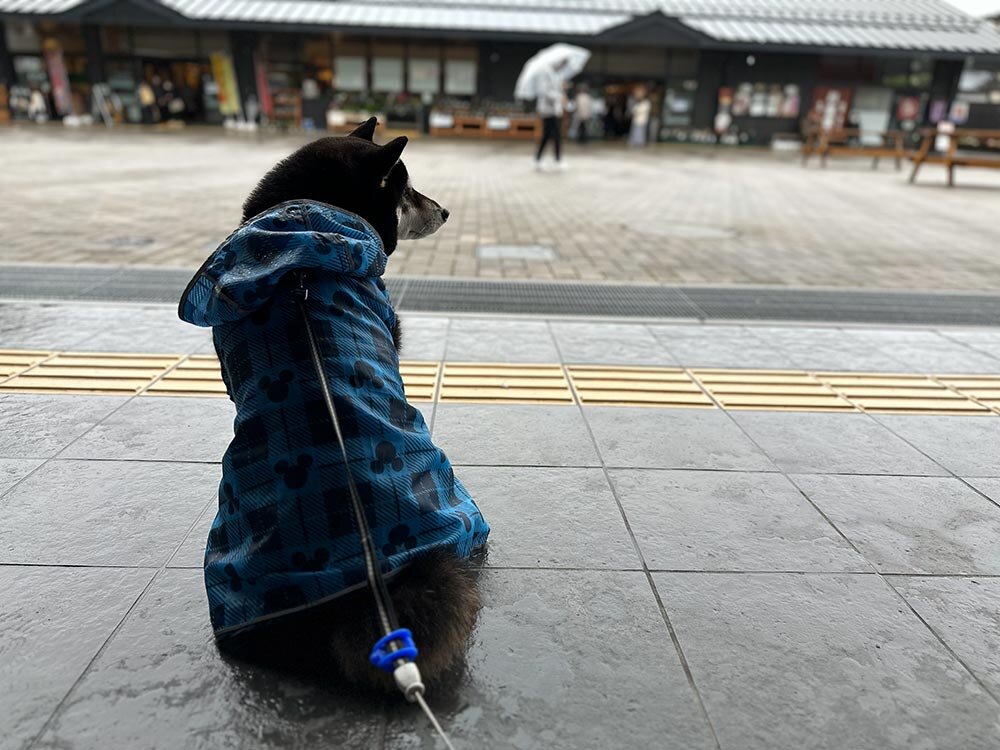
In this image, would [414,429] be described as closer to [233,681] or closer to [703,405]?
[233,681]

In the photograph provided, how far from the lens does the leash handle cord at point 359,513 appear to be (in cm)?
164

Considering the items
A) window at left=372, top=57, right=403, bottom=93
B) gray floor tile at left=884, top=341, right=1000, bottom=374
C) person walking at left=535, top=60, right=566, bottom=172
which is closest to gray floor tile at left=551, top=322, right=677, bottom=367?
gray floor tile at left=884, top=341, right=1000, bottom=374

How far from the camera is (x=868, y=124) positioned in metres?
27.5

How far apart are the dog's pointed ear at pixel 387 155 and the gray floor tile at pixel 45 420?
206cm

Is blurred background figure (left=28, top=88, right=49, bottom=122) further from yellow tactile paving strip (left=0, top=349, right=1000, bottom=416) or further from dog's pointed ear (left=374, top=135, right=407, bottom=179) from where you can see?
dog's pointed ear (left=374, top=135, right=407, bottom=179)

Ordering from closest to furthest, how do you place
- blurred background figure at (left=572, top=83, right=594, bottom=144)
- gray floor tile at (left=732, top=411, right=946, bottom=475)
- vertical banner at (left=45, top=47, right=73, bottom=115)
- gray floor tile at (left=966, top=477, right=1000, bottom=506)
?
gray floor tile at (left=966, top=477, right=1000, bottom=506)
gray floor tile at (left=732, top=411, right=946, bottom=475)
blurred background figure at (left=572, top=83, right=594, bottom=144)
vertical banner at (left=45, top=47, right=73, bottom=115)

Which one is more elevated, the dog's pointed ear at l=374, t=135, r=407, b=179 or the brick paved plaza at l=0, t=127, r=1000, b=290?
the dog's pointed ear at l=374, t=135, r=407, b=179

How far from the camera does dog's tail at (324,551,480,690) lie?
175 centimetres

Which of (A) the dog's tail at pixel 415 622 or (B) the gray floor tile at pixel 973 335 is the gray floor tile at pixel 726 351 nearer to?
(B) the gray floor tile at pixel 973 335

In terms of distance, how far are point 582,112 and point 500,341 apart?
881 inches

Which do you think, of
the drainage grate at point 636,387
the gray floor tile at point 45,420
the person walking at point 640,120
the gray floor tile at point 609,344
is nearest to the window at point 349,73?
the person walking at point 640,120

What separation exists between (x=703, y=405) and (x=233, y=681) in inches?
109

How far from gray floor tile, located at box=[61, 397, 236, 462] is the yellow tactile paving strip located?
0.53 feet

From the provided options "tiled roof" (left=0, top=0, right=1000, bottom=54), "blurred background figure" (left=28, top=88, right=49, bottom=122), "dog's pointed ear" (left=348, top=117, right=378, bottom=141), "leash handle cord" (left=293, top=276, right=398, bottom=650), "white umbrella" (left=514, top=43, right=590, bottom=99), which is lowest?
"blurred background figure" (left=28, top=88, right=49, bottom=122)
